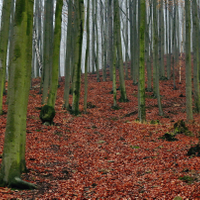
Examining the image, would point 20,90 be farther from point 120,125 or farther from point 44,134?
point 120,125

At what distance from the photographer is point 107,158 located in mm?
7805

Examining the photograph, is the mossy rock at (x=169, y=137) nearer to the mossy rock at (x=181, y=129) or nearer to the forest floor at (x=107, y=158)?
the forest floor at (x=107, y=158)

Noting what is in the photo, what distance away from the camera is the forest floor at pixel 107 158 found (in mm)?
4711

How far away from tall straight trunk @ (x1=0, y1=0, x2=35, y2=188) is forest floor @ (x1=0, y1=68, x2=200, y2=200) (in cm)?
45

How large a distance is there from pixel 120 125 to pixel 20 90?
8235 millimetres

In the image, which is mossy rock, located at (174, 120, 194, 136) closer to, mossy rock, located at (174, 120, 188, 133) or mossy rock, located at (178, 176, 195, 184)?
mossy rock, located at (174, 120, 188, 133)

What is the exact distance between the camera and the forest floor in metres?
4.71

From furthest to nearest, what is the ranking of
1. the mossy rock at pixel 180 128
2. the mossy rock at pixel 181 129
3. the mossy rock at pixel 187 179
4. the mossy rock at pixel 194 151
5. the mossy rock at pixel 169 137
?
the mossy rock at pixel 180 128 → the mossy rock at pixel 181 129 → the mossy rock at pixel 169 137 → the mossy rock at pixel 194 151 → the mossy rock at pixel 187 179

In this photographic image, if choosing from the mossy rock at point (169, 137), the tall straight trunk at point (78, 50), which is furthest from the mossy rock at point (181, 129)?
the tall straight trunk at point (78, 50)

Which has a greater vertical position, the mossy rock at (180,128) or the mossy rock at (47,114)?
the mossy rock at (47,114)

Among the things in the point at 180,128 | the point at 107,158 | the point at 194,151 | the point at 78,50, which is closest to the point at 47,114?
the point at 107,158

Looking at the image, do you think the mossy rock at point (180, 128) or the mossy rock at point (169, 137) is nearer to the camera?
the mossy rock at point (169, 137)

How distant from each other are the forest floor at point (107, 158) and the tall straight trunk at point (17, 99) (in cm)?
45

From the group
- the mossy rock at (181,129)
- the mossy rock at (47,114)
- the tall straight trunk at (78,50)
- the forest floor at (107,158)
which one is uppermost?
the tall straight trunk at (78,50)
